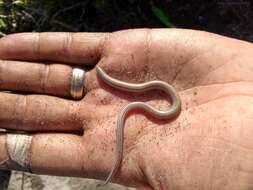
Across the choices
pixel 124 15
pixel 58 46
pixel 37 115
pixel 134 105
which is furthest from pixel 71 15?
pixel 134 105

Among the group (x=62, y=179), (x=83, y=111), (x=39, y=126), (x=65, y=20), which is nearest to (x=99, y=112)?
(x=83, y=111)

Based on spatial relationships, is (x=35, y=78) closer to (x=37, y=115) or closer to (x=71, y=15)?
(x=37, y=115)

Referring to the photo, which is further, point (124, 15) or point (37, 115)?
point (124, 15)

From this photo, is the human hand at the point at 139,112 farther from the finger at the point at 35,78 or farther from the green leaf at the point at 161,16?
the green leaf at the point at 161,16

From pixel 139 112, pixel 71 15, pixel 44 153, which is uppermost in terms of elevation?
pixel 71 15

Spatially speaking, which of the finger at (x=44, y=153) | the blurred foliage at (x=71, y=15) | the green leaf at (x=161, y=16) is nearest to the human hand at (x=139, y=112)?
the finger at (x=44, y=153)

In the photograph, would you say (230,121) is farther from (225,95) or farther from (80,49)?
(80,49)
